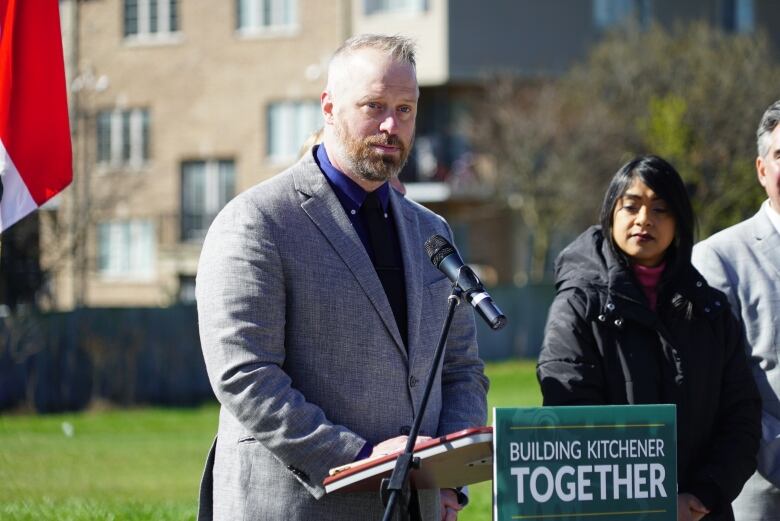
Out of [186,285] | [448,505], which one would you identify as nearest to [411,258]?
[448,505]

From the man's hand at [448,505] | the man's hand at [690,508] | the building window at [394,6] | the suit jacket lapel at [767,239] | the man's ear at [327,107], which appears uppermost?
the building window at [394,6]

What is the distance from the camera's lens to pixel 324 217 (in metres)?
4.62

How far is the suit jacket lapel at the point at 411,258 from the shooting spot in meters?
4.67

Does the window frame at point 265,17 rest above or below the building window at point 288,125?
above

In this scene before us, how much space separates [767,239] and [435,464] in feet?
7.57

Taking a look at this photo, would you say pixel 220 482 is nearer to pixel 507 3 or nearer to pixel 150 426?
pixel 150 426

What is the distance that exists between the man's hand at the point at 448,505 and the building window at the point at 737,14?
42.5 meters

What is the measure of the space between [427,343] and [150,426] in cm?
2301

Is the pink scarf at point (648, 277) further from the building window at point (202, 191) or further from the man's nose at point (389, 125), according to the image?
the building window at point (202, 191)

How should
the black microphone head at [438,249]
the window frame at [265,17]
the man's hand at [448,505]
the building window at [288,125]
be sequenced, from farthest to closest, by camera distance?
the window frame at [265,17] → the building window at [288,125] → the man's hand at [448,505] → the black microphone head at [438,249]

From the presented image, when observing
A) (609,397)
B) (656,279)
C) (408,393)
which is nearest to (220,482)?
(408,393)

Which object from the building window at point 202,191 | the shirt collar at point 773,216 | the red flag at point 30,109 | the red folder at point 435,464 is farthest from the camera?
the building window at point 202,191

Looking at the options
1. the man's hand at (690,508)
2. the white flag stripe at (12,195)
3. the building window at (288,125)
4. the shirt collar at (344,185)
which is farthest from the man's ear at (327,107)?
the building window at (288,125)

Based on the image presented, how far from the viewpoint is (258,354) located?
4.34m
